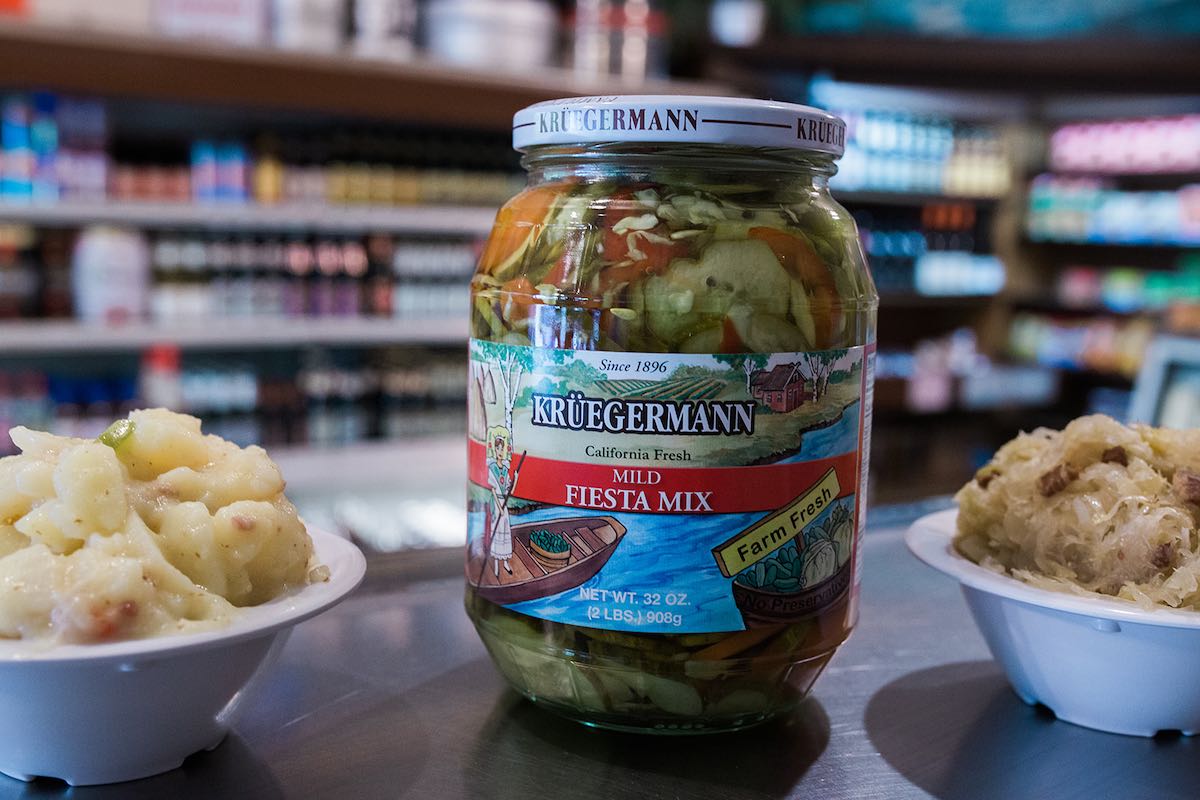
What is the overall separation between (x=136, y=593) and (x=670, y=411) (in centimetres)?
30

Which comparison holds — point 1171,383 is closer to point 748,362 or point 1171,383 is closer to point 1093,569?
point 1093,569

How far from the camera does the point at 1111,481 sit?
730 millimetres

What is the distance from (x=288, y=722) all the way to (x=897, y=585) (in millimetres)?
614

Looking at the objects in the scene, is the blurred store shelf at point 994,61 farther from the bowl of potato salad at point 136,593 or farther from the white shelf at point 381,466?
the bowl of potato salad at point 136,593

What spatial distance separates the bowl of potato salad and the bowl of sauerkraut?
443mm

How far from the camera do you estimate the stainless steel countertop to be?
0.64 metres

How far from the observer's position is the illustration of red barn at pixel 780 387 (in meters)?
0.64

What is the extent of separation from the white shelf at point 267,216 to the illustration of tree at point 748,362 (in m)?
2.78

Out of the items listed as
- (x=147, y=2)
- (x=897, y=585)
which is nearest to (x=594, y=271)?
(x=897, y=585)

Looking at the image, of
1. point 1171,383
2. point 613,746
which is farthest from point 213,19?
point 613,746

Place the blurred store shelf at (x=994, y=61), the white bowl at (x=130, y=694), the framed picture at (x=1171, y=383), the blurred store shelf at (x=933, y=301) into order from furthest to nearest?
1. the blurred store shelf at (x=933, y=301)
2. the blurred store shelf at (x=994, y=61)
3. the framed picture at (x=1171, y=383)
4. the white bowl at (x=130, y=694)

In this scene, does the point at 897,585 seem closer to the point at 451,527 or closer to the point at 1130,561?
the point at 1130,561

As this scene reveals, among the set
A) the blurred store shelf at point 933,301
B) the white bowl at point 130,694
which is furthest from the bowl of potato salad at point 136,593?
the blurred store shelf at point 933,301

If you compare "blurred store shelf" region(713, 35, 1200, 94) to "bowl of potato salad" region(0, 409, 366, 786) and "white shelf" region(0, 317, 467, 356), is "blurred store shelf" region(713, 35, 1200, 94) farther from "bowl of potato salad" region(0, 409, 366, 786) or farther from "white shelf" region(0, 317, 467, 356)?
"bowl of potato salad" region(0, 409, 366, 786)
